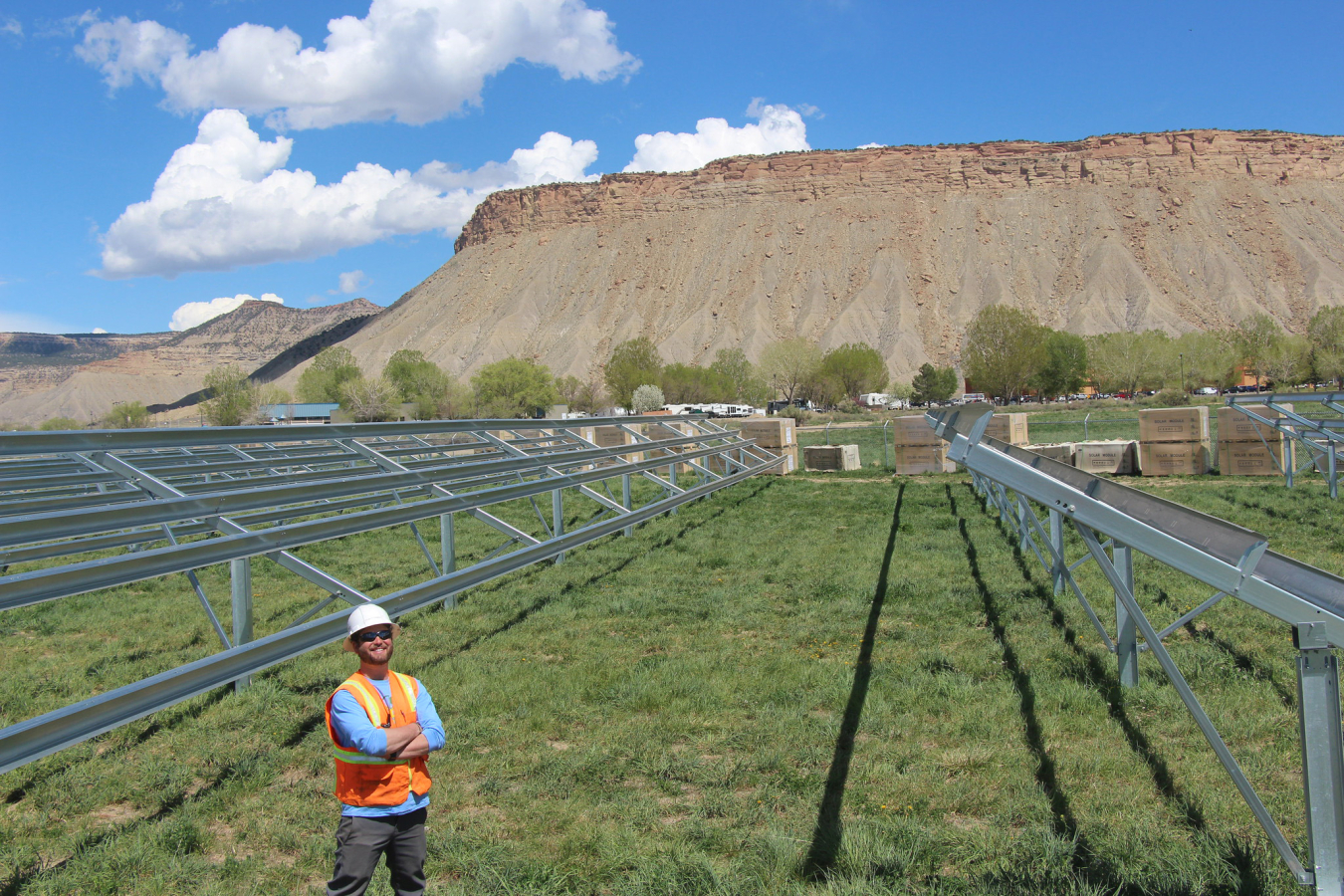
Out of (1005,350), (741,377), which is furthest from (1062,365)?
(741,377)

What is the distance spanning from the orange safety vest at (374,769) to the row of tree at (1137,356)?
92109 millimetres

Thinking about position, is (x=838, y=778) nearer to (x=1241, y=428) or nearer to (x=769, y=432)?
(x=1241, y=428)

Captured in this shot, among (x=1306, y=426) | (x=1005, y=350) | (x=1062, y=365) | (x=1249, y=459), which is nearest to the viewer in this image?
(x=1306, y=426)

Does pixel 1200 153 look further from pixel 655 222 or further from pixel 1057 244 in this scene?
pixel 655 222

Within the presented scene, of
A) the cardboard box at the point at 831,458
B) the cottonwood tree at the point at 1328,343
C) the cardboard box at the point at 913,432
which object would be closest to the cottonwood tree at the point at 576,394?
the cottonwood tree at the point at 1328,343

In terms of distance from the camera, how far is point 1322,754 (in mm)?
2299

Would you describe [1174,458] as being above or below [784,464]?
below

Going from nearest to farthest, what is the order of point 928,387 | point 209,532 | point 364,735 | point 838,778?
point 364,735 → point 838,778 → point 209,532 → point 928,387

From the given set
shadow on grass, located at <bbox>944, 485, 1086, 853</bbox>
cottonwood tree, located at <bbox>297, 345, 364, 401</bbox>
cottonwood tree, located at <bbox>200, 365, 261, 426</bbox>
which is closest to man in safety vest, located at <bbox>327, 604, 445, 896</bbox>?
shadow on grass, located at <bbox>944, 485, 1086, 853</bbox>

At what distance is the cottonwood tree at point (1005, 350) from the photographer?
89.6 m

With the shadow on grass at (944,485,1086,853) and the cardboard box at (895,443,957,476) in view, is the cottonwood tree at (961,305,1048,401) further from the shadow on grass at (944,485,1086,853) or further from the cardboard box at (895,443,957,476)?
the shadow on grass at (944,485,1086,853)

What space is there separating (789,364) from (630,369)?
18.1m

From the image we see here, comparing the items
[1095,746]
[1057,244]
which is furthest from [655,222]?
[1095,746]

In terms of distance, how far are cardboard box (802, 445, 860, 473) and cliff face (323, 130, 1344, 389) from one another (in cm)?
8801
